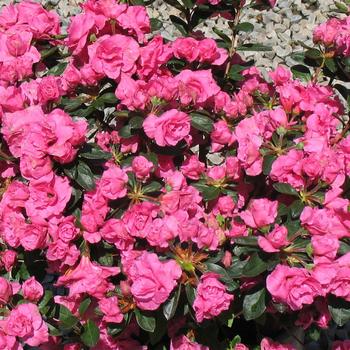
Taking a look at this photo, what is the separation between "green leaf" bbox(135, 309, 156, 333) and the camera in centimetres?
173

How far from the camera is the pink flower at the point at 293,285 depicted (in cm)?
158

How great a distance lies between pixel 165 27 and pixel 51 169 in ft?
9.66

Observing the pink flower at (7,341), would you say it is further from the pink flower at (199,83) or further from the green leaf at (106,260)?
the pink flower at (199,83)

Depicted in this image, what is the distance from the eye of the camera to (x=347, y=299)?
1657 mm

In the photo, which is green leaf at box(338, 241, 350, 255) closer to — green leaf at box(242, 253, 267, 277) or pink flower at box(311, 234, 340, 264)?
pink flower at box(311, 234, 340, 264)

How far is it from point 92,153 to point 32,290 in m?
0.34

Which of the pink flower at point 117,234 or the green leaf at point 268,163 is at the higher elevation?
the green leaf at point 268,163

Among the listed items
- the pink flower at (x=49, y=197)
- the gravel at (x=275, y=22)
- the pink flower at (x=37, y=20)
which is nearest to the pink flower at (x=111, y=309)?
the pink flower at (x=49, y=197)

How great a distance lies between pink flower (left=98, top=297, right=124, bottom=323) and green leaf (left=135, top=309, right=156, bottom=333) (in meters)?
0.06

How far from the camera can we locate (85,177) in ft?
5.61

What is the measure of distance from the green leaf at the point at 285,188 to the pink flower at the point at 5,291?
2.08 ft

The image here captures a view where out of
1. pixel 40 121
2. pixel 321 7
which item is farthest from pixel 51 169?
pixel 321 7

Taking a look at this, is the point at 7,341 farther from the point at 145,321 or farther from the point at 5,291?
the point at 145,321

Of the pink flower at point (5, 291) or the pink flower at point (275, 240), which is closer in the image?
the pink flower at point (275, 240)
